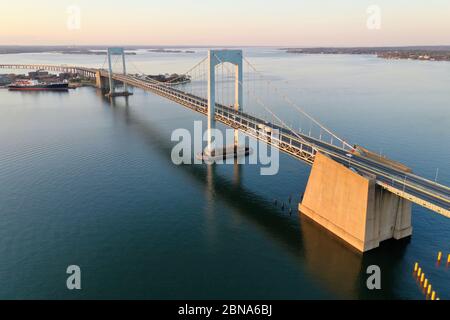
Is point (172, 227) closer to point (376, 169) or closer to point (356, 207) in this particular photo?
point (356, 207)

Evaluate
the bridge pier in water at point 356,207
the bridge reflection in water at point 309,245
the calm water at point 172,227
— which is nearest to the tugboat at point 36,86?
the calm water at point 172,227

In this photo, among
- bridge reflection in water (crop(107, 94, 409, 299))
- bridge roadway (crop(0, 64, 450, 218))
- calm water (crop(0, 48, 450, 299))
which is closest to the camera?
calm water (crop(0, 48, 450, 299))

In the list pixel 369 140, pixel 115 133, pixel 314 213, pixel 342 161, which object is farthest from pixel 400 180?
pixel 115 133

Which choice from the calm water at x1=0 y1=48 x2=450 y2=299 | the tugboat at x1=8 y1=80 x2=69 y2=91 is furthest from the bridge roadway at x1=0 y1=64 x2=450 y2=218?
the tugboat at x1=8 y1=80 x2=69 y2=91

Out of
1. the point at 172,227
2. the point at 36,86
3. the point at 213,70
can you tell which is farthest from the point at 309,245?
the point at 36,86

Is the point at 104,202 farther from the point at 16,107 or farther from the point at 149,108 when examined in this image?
the point at 16,107

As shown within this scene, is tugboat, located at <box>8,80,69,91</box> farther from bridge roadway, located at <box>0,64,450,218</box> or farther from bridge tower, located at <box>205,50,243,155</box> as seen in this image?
bridge roadway, located at <box>0,64,450,218</box>
